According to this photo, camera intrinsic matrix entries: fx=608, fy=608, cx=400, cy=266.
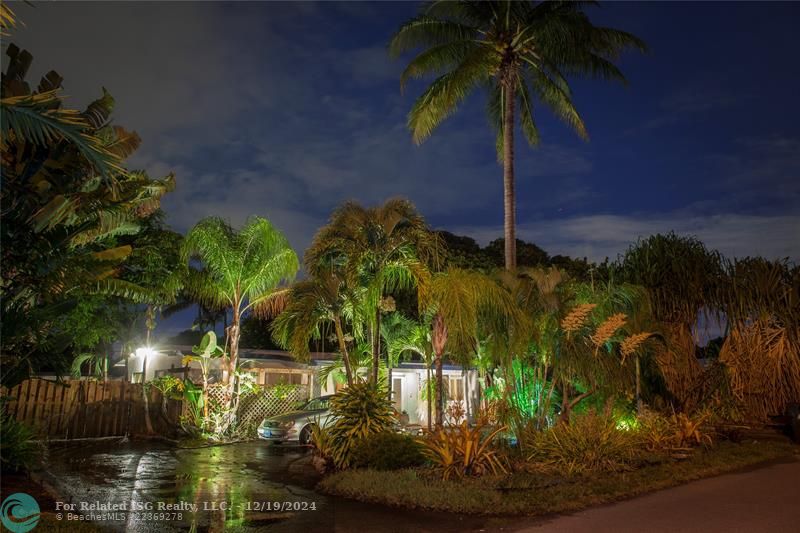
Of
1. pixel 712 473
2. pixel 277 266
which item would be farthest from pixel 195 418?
pixel 712 473

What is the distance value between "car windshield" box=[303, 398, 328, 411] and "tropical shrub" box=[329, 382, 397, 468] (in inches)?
253

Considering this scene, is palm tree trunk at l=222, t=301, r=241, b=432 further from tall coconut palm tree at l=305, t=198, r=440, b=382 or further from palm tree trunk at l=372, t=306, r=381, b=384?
palm tree trunk at l=372, t=306, r=381, b=384

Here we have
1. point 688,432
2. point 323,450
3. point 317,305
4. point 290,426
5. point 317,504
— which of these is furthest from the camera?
point 290,426

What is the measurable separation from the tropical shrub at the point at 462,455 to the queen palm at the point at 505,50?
8.23 meters

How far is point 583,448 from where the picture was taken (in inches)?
419

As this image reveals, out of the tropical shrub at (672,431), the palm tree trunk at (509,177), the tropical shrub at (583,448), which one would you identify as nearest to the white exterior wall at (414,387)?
the palm tree trunk at (509,177)

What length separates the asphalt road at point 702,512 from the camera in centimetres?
738

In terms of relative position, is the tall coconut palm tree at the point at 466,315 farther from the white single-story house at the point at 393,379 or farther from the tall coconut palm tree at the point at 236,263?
the white single-story house at the point at 393,379

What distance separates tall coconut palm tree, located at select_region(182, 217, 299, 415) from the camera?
62.7ft

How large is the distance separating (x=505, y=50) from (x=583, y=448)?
12.7 meters

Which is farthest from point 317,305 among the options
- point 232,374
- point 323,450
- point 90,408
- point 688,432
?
point 90,408

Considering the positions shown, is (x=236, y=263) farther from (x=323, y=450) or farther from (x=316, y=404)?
(x=323, y=450)

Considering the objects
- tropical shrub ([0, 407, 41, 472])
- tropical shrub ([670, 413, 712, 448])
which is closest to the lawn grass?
tropical shrub ([670, 413, 712, 448])

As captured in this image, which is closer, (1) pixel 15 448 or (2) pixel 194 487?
(1) pixel 15 448
